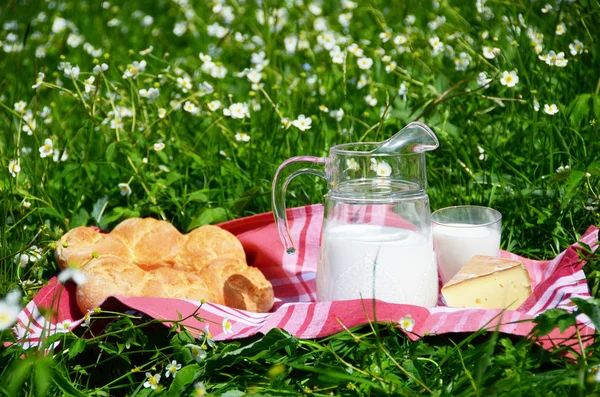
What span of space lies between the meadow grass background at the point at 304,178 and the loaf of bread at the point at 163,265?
0.09m

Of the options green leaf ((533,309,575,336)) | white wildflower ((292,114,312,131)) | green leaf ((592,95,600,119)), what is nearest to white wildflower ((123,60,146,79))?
white wildflower ((292,114,312,131))

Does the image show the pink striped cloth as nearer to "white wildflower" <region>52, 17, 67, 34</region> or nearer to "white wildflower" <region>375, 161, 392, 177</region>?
"white wildflower" <region>375, 161, 392, 177</region>

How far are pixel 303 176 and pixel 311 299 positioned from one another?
1.77 feet

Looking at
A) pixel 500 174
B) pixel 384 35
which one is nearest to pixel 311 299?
pixel 500 174

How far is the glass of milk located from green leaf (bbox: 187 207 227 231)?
2.08 ft

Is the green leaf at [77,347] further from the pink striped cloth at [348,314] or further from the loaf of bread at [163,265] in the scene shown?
the loaf of bread at [163,265]

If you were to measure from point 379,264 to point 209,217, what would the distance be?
718 millimetres

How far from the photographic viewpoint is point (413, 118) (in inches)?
105

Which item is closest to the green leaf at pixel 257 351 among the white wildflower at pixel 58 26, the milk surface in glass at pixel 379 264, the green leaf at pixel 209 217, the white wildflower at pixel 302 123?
the milk surface in glass at pixel 379 264

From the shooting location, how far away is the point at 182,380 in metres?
1.49

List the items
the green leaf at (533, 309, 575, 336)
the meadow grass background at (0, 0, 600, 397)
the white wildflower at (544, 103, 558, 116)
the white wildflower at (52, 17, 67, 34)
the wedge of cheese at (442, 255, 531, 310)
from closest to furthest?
the green leaf at (533, 309, 575, 336), the meadow grass background at (0, 0, 600, 397), the wedge of cheese at (442, 255, 531, 310), the white wildflower at (544, 103, 558, 116), the white wildflower at (52, 17, 67, 34)

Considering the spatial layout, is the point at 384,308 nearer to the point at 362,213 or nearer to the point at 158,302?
→ the point at 362,213

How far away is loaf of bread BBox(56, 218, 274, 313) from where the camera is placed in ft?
5.87

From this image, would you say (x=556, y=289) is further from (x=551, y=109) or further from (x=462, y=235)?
(x=551, y=109)
